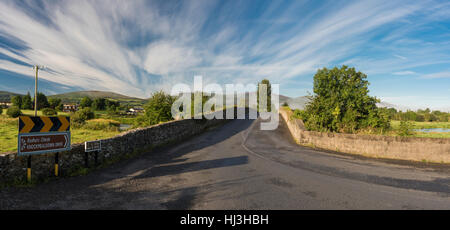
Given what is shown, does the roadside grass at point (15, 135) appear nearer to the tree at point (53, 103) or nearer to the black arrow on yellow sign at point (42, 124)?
the black arrow on yellow sign at point (42, 124)

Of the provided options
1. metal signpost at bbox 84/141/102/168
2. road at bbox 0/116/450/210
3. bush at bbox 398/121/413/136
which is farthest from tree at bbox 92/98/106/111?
bush at bbox 398/121/413/136

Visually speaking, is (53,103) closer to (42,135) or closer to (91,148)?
(91,148)

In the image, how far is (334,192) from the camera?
464 centimetres

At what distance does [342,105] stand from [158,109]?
19.1m

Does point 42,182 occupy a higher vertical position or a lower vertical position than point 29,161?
lower

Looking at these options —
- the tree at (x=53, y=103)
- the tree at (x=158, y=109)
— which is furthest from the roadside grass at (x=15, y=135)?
the tree at (x=53, y=103)

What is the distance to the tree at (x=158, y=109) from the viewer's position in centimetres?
2228

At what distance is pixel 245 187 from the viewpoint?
16.1ft

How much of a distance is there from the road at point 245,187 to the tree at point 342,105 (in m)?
5.22

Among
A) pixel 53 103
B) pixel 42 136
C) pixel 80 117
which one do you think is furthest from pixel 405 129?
pixel 53 103
